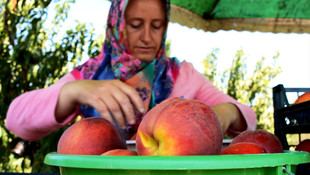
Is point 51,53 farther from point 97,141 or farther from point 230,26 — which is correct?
point 97,141

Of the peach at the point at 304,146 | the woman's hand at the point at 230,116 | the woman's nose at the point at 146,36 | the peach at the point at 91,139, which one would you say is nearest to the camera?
the peach at the point at 91,139

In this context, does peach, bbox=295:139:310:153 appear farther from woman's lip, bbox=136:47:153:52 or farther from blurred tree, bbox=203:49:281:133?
blurred tree, bbox=203:49:281:133

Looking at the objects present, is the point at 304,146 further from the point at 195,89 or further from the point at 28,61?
the point at 28,61

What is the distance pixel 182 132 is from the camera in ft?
1.50

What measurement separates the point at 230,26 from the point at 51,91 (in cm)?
186

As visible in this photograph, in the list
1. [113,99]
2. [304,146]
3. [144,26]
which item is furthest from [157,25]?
[304,146]

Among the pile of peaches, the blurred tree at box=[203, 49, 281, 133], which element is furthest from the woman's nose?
the blurred tree at box=[203, 49, 281, 133]

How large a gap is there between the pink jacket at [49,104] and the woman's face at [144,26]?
317mm

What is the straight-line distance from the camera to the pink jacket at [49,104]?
1525 millimetres

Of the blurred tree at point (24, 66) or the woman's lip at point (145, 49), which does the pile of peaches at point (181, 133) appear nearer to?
the woman's lip at point (145, 49)

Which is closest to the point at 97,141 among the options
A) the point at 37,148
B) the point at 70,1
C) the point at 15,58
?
the point at 15,58

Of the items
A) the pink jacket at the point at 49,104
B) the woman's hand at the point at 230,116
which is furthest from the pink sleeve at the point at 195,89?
the woman's hand at the point at 230,116

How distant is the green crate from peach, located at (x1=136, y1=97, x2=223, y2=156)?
0.08m

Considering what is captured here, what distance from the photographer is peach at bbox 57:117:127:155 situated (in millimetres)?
592
